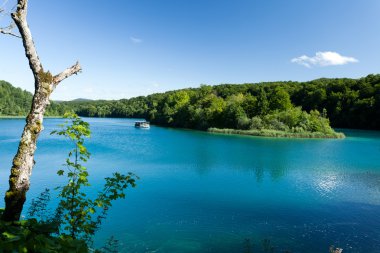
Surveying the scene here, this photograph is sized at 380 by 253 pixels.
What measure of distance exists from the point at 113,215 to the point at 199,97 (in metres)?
82.0

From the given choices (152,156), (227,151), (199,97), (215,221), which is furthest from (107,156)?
(199,97)

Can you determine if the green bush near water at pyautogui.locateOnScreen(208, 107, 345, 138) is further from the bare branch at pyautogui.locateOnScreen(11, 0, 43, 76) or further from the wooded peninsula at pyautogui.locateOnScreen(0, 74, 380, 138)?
the bare branch at pyautogui.locateOnScreen(11, 0, 43, 76)

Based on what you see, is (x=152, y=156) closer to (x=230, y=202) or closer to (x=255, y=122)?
(x=230, y=202)

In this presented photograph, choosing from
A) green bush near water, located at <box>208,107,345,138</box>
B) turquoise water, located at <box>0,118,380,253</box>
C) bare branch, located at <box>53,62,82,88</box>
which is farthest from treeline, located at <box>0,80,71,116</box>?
bare branch, located at <box>53,62,82,88</box>

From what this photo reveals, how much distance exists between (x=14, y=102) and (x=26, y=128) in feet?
517

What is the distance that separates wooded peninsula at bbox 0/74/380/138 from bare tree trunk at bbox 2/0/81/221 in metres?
34.2

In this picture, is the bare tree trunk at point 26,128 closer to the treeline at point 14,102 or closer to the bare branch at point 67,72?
the bare branch at point 67,72

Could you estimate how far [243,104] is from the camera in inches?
2827

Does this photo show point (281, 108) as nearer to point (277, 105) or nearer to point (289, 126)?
point (277, 105)

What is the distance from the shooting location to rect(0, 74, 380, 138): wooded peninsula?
199 feet

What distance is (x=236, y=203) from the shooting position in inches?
603

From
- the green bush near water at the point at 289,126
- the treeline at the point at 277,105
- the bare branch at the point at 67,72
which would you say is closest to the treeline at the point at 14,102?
the treeline at the point at 277,105

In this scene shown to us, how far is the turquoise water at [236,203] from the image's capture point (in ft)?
35.4

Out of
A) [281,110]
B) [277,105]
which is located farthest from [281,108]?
[277,105]
